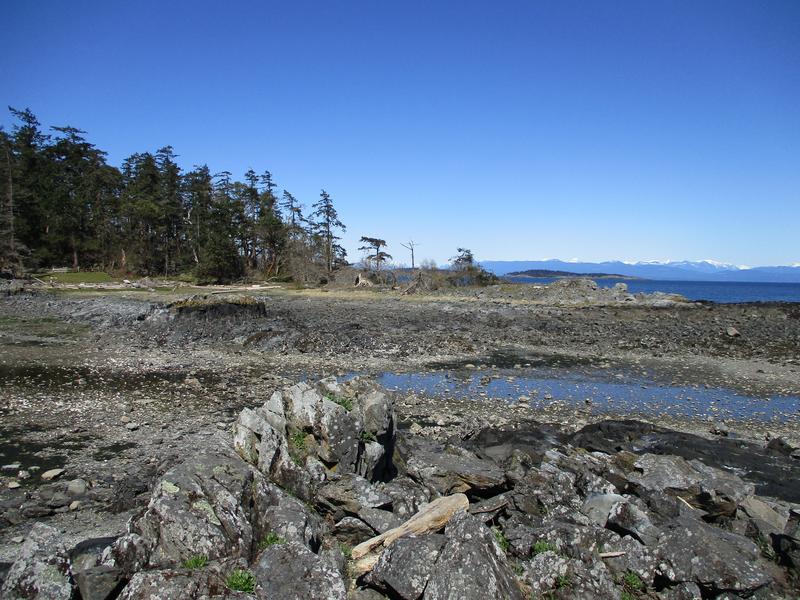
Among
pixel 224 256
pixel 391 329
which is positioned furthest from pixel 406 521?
pixel 224 256

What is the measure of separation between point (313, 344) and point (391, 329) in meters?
8.42

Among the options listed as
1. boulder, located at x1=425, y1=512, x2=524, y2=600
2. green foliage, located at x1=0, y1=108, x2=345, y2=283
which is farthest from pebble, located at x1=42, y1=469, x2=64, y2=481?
green foliage, located at x1=0, y1=108, x2=345, y2=283

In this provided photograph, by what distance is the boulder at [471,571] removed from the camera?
19.1 feet

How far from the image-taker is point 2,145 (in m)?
72.8

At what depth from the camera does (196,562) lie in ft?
20.5

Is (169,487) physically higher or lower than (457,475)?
higher

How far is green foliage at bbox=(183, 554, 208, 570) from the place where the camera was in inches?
243

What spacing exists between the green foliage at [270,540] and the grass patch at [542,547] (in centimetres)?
382

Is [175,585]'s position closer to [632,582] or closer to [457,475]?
[457,475]

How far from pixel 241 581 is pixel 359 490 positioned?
3129 millimetres

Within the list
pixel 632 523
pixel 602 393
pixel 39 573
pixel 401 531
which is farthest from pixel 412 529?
pixel 602 393

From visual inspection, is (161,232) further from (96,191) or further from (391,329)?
(391,329)

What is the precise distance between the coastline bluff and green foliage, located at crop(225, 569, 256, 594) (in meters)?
0.01

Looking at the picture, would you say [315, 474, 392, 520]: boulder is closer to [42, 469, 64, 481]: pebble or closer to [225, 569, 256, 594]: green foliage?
[225, 569, 256, 594]: green foliage
